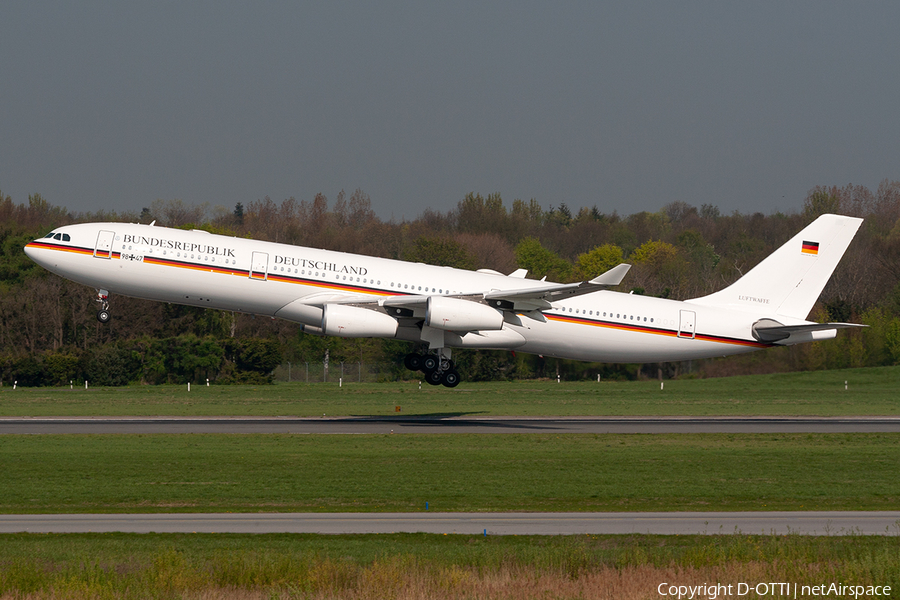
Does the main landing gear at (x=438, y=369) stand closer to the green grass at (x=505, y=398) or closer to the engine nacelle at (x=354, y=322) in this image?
the engine nacelle at (x=354, y=322)

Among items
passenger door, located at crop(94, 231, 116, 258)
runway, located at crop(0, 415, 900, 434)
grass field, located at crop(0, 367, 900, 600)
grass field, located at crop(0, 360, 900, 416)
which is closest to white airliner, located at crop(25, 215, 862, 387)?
passenger door, located at crop(94, 231, 116, 258)

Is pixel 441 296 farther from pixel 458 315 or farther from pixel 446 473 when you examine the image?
pixel 446 473

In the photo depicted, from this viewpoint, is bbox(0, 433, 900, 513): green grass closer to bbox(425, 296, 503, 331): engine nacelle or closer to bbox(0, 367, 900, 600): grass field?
bbox(0, 367, 900, 600): grass field

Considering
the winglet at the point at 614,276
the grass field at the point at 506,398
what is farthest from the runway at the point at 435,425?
the winglet at the point at 614,276

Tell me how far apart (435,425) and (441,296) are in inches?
272

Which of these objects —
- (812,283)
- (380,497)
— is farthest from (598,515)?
(812,283)

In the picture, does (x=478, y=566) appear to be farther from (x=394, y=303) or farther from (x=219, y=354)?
(x=219, y=354)

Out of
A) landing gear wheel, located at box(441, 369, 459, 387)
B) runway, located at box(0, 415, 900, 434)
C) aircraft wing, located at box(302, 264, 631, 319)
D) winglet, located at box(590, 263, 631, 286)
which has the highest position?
winglet, located at box(590, 263, 631, 286)

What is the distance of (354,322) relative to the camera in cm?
4134

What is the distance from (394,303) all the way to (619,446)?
11.3m

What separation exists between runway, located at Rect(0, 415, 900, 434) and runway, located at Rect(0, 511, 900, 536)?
62.3 ft

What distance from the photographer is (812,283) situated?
1889 inches

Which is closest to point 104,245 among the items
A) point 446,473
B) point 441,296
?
point 441,296

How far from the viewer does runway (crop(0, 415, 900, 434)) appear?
43.2 metres
